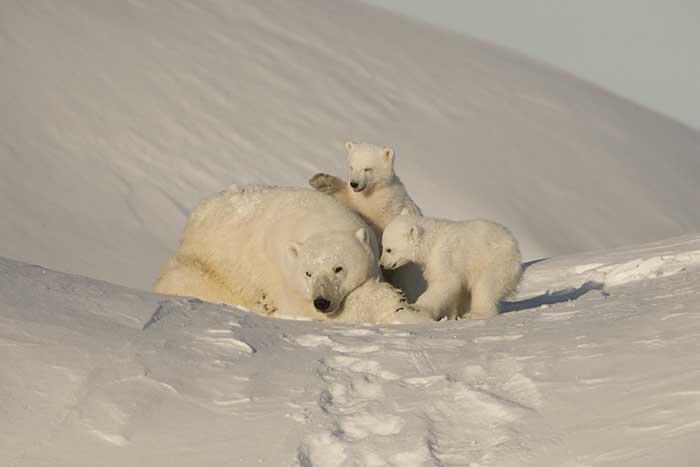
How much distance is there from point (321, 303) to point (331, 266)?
233 mm

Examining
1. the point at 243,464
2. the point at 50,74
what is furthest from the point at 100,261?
the point at 243,464

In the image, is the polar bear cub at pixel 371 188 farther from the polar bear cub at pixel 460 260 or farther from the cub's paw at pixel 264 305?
the cub's paw at pixel 264 305

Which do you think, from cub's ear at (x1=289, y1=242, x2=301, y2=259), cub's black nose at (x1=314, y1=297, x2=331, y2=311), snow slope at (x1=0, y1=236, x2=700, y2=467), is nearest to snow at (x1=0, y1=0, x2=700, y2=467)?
snow slope at (x1=0, y1=236, x2=700, y2=467)

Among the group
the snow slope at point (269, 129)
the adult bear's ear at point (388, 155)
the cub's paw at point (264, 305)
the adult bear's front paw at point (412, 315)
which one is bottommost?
the snow slope at point (269, 129)

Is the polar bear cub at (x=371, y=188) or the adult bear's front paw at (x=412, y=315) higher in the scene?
the polar bear cub at (x=371, y=188)

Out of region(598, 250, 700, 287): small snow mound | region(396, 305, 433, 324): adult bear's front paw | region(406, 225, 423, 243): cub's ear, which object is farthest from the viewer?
region(598, 250, 700, 287): small snow mound

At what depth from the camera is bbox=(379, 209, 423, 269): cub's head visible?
790 cm

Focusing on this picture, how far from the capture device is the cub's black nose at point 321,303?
24.4ft

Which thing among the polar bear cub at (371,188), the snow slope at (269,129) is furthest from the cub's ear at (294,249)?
the snow slope at (269,129)

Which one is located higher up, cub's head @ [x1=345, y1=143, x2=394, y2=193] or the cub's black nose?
cub's head @ [x1=345, y1=143, x2=394, y2=193]

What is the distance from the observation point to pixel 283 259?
795 centimetres

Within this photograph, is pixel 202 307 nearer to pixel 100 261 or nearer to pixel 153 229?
pixel 100 261

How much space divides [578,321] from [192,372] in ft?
6.92

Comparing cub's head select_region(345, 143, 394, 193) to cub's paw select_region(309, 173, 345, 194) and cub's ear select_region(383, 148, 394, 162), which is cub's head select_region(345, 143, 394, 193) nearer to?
cub's ear select_region(383, 148, 394, 162)
